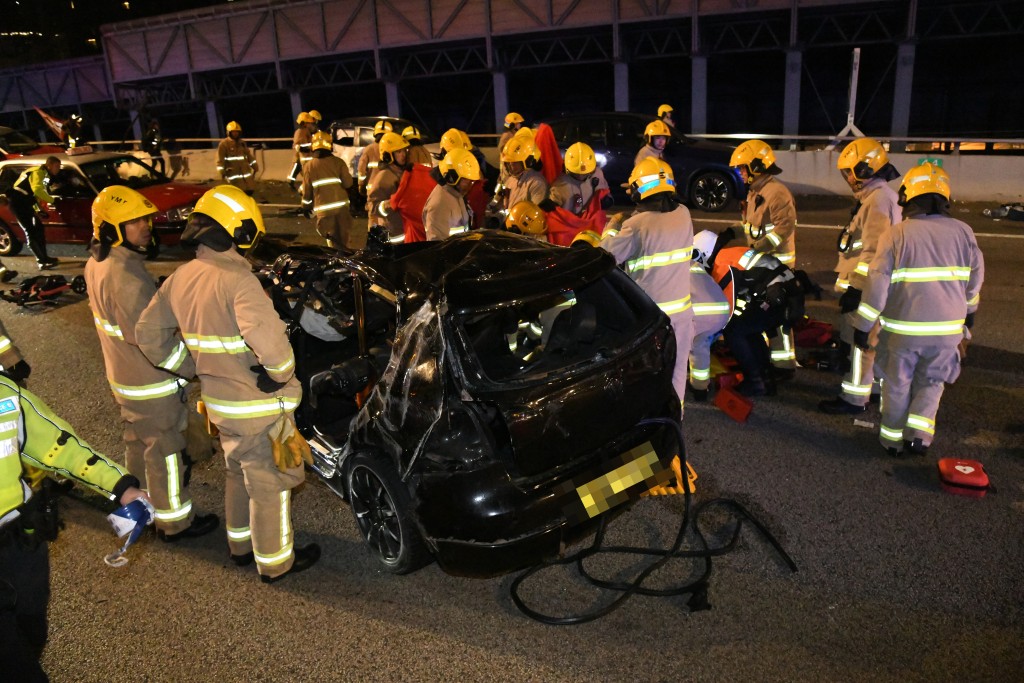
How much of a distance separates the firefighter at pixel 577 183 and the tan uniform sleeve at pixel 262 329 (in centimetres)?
396

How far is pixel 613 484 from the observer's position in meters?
3.71

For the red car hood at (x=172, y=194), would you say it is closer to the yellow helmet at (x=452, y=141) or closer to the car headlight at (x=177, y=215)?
the car headlight at (x=177, y=215)

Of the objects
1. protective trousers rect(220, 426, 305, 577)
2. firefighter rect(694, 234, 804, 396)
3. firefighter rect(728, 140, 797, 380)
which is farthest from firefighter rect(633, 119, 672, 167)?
protective trousers rect(220, 426, 305, 577)

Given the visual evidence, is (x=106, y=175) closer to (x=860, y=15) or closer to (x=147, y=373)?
(x=147, y=373)

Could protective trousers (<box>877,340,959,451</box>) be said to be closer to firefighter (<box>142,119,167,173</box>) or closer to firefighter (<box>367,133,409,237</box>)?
firefighter (<box>367,133,409,237</box>)

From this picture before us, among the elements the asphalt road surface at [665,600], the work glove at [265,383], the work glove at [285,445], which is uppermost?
the work glove at [265,383]

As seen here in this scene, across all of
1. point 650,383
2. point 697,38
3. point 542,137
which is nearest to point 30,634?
point 650,383

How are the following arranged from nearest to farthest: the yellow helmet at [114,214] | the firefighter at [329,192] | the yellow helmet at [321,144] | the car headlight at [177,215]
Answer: the yellow helmet at [114,214] < the firefighter at [329,192] < the yellow helmet at [321,144] < the car headlight at [177,215]

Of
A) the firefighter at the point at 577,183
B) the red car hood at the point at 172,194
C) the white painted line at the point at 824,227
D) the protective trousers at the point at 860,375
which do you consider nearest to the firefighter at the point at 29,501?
the protective trousers at the point at 860,375

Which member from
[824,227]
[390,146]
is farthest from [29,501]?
[824,227]

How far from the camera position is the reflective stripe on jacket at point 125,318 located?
431cm

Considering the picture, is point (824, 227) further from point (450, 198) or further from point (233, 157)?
point (233, 157)

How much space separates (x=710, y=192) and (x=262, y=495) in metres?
11.3

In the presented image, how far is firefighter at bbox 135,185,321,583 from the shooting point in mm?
3727
